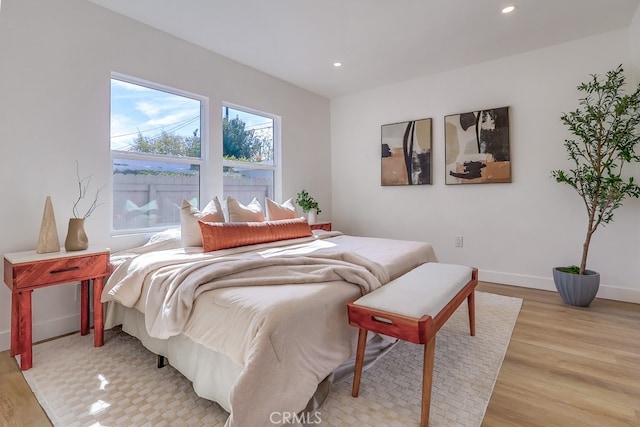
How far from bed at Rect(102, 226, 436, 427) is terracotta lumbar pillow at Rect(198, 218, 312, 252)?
8.5 inches

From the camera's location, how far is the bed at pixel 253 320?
1.15 metres

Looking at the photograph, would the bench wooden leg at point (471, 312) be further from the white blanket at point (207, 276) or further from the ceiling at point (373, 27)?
the ceiling at point (373, 27)

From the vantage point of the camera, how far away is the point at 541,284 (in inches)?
129

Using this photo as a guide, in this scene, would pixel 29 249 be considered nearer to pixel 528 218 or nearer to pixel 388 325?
pixel 388 325

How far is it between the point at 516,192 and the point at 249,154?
10.3 feet

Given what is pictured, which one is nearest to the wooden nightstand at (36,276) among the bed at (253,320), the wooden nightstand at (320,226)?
the bed at (253,320)

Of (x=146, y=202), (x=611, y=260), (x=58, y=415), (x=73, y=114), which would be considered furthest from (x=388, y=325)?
(x=611, y=260)

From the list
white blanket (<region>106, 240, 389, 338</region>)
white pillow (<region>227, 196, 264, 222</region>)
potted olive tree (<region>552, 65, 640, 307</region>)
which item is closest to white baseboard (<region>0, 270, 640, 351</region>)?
potted olive tree (<region>552, 65, 640, 307</region>)

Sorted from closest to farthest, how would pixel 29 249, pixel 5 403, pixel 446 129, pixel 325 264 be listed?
pixel 5 403
pixel 325 264
pixel 29 249
pixel 446 129

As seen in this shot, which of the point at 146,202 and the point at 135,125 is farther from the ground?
the point at 135,125

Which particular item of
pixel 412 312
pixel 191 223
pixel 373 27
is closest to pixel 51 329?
pixel 191 223

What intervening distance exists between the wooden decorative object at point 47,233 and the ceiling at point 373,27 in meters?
1.70

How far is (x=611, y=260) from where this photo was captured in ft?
9.71

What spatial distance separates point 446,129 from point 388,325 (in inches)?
122
